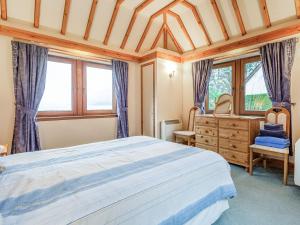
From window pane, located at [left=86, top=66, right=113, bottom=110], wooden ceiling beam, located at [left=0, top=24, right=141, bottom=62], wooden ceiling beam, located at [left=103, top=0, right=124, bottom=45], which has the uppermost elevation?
wooden ceiling beam, located at [left=103, top=0, right=124, bottom=45]

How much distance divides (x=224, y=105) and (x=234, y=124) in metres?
0.59

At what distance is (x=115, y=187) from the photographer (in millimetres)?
1150

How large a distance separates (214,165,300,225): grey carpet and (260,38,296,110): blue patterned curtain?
4.29ft

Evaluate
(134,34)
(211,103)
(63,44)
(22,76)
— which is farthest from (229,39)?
(22,76)

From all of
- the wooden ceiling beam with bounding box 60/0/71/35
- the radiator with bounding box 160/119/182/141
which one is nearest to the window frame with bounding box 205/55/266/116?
the radiator with bounding box 160/119/182/141

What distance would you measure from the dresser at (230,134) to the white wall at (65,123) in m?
1.74

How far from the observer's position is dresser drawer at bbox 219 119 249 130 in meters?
3.09

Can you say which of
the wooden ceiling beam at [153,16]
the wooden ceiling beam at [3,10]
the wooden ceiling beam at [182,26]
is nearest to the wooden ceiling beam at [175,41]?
the wooden ceiling beam at [182,26]

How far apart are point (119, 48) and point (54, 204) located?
12.8 feet

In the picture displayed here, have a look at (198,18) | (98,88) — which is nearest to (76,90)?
(98,88)

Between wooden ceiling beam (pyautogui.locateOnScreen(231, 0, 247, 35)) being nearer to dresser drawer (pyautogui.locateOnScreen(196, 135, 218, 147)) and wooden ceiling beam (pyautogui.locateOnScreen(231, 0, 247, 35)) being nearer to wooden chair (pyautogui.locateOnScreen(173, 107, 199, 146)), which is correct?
wooden chair (pyautogui.locateOnScreen(173, 107, 199, 146))

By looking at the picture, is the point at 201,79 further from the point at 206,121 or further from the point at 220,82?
the point at 206,121

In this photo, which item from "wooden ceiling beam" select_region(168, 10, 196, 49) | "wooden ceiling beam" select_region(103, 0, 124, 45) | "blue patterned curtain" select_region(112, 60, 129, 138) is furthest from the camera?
"blue patterned curtain" select_region(112, 60, 129, 138)

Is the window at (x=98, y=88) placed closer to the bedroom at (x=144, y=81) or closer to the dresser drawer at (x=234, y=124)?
the bedroom at (x=144, y=81)
